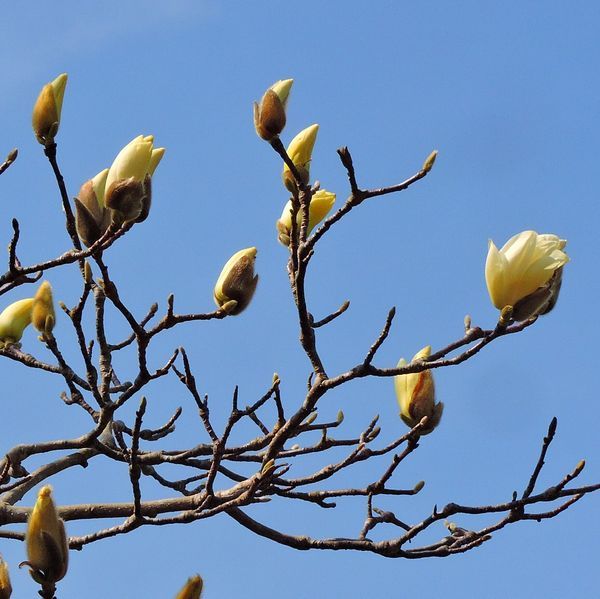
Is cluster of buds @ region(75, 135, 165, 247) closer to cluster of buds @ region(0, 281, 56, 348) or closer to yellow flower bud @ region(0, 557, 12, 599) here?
cluster of buds @ region(0, 281, 56, 348)

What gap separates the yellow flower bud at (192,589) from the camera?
7.82ft

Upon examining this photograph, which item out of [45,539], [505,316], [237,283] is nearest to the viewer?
[45,539]

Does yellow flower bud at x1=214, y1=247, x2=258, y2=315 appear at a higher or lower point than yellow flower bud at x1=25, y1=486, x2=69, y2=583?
higher

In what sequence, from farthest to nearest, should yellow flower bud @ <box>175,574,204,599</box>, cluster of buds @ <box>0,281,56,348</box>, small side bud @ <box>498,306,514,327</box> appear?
cluster of buds @ <box>0,281,56,348</box> → small side bud @ <box>498,306,514,327</box> → yellow flower bud @ <box>175,574,204,599</box>

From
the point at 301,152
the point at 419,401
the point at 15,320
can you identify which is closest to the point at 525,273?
the point at 419,401

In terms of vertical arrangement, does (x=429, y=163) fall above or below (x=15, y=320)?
below

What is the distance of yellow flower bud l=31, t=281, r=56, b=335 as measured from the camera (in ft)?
10.5

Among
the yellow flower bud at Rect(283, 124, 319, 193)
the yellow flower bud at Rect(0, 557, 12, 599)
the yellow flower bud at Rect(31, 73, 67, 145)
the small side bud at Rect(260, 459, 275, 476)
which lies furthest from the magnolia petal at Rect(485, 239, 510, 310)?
the yellow flower bud at Rect(0, 557, 12, 599)

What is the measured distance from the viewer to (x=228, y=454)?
10.7 ft

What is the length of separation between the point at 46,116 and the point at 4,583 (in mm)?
1232

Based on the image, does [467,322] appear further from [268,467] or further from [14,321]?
[14,321]

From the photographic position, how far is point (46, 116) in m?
2.76

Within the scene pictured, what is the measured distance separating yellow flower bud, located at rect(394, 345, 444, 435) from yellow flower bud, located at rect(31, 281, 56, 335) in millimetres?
1098

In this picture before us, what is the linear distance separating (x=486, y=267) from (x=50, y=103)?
125cm
